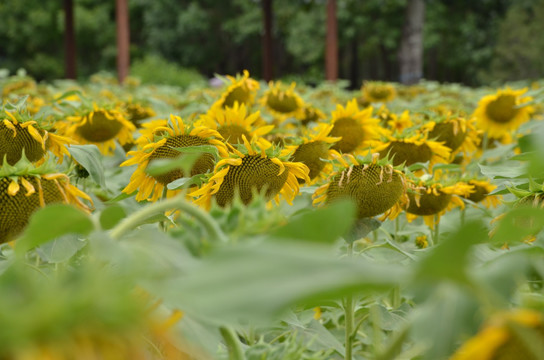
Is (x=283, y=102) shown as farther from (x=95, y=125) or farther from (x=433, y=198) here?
(x=433, y=198)

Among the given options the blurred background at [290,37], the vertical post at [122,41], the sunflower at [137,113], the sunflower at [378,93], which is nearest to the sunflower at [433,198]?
the sunflower at [137,113]

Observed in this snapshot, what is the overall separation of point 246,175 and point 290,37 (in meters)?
15.8

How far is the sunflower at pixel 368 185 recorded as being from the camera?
2.67ft

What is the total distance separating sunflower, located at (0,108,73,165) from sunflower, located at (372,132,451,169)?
542mm

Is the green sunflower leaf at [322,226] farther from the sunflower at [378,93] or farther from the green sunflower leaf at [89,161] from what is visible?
the sunflower at [378,93]

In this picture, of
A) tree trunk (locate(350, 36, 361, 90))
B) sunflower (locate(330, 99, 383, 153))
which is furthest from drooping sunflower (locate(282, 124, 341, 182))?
tree trunk (locate(350, 36, 361, 90))

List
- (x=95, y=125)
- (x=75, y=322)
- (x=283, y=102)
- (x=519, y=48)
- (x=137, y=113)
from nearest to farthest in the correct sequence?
(x=75, y=322)
(x=95, y=125)
(x=137, y=113)
(x=283, y=102)
(x=519, y=48)

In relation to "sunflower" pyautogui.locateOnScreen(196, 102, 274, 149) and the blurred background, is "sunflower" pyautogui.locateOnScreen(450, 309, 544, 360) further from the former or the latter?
the blurred background

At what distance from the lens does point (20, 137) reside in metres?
0.82

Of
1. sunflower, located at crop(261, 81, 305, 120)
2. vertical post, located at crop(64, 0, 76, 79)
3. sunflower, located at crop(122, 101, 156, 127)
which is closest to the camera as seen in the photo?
sunflower, located at crop(122, 101, 156, 127)

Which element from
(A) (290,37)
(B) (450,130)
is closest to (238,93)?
(B) (450,130)

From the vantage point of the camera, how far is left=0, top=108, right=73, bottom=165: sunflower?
2.63 feet

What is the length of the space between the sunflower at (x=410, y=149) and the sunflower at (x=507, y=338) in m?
0.83

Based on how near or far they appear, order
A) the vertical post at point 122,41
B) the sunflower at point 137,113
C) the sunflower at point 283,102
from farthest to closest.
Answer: the vertical post at point 122,41 → the sunflower at point 283,102 → the sunflower at point 137,113
